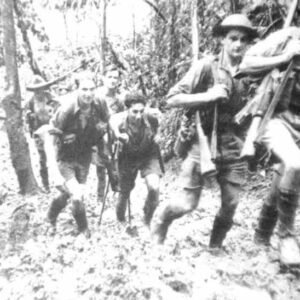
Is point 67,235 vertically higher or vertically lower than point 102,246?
lower

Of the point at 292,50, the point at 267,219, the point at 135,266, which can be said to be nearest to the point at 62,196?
the point at 135,266

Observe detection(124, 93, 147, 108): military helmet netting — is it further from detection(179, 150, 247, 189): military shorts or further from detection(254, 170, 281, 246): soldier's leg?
detection(254, 170, 281, 246): soldier's leg

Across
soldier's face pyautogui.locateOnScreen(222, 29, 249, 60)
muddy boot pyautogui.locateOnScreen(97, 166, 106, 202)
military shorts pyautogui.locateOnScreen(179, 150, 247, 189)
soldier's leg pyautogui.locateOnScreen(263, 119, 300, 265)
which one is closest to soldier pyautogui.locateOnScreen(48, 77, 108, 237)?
military shorts pyautogui.locateOnScreen(179, 150, 247, 189)

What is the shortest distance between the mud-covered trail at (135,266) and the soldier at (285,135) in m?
0.35

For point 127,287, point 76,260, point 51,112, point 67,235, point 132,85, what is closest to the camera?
point 127,287

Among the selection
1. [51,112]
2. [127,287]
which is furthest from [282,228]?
[51,112]

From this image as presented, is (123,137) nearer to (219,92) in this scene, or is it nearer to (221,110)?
(221,110)

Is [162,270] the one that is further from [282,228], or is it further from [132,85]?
[132,85]

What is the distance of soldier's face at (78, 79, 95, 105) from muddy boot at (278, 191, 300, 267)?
316 centimetres

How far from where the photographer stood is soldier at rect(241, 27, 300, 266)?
12.0 ft

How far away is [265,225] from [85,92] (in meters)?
2.95

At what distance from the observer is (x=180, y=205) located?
4.32 m

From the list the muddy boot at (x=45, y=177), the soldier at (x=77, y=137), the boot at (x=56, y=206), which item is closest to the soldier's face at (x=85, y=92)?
the soldier at (x=77, y=137)

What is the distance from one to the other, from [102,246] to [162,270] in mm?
1205
